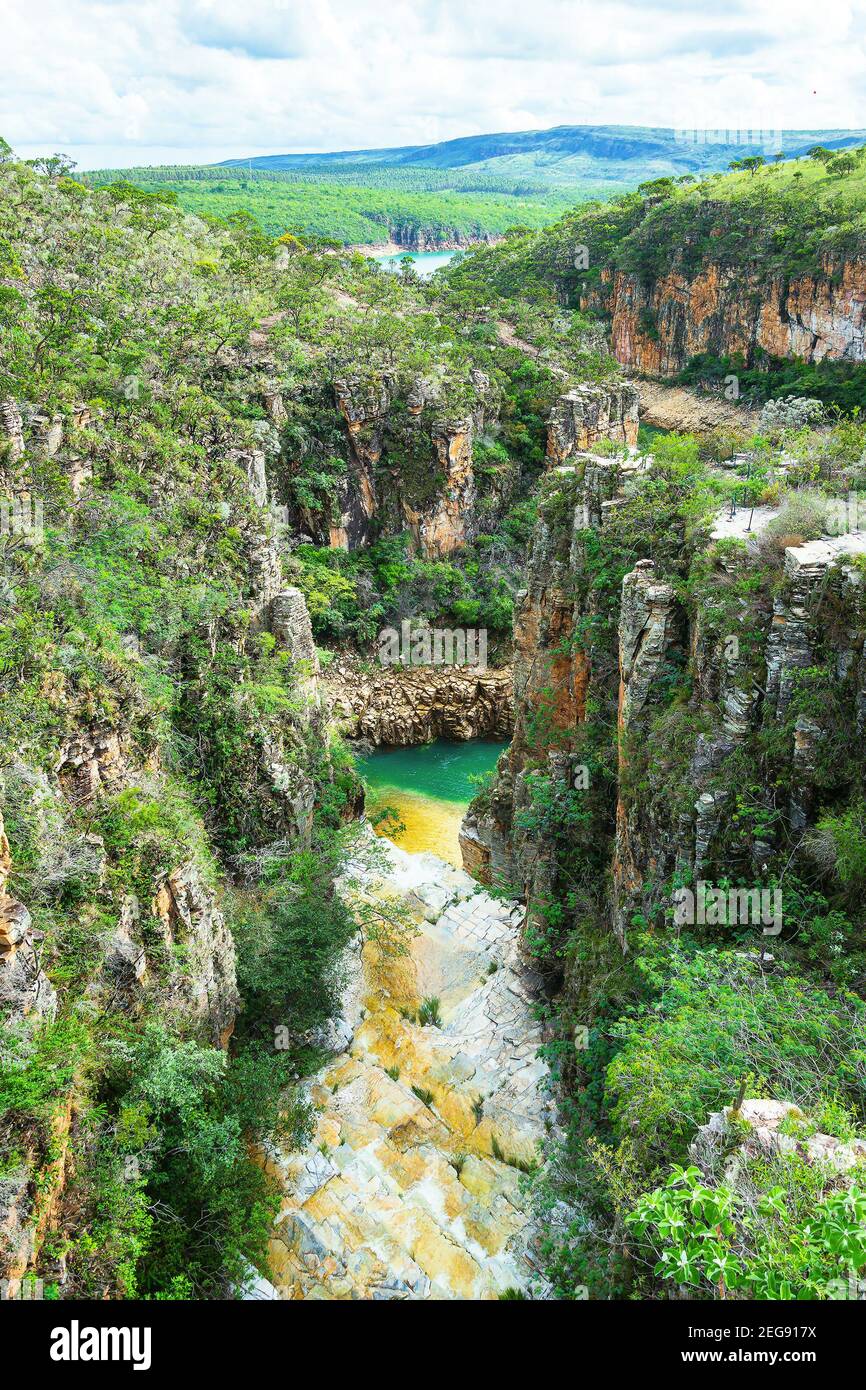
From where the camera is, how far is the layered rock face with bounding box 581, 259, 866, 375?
145 ft

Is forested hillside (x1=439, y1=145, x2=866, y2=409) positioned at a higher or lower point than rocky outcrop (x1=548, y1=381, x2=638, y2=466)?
higher

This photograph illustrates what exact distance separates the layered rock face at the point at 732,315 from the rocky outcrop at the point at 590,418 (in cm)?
1312

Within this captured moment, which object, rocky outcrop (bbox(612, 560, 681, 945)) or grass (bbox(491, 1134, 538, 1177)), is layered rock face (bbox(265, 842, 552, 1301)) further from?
rocky outcrop (bbox(612, 560, 681, 945))

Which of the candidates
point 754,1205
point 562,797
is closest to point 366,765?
point 562,797

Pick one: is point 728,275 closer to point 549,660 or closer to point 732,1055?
point 549,660

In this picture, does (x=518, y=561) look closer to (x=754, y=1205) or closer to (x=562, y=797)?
(x=562, y=797)

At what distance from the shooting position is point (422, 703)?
31.8 metres

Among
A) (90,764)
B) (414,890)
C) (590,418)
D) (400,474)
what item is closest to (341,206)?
(590,418)

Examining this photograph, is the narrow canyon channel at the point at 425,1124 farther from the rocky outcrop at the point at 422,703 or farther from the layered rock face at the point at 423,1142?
the rocky outcrop at the point at 422,703
